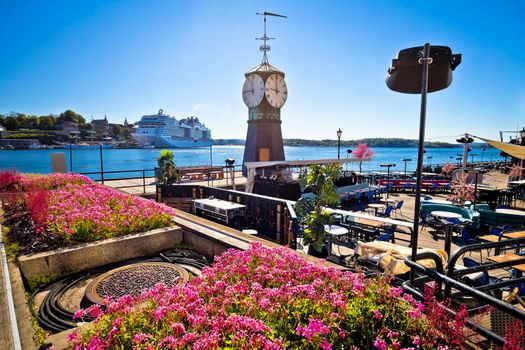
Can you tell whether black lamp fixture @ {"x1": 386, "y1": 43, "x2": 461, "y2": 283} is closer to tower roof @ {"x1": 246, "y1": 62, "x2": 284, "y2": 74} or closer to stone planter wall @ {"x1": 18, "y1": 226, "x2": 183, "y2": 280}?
stone planter wall @ {"x1": 18, "y1": 226, "x2": 183, "y2": 280}

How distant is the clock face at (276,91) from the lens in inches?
798

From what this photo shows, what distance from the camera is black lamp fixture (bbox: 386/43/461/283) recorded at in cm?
259

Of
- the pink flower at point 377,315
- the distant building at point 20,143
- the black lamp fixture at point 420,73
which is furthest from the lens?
the distant building at point 20,143

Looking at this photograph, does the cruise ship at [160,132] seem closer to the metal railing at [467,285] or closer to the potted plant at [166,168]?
the potted plant at [166,168]

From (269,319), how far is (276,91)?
20.1m

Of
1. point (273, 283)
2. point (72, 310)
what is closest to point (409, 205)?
point (273, 283)

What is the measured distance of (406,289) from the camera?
2.48m

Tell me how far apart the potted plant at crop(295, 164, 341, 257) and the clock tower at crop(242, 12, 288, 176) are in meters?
14.4

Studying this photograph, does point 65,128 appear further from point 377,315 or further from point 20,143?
point 377,315

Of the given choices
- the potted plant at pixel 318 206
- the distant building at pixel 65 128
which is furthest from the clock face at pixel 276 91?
the distant building at pixel 65 128

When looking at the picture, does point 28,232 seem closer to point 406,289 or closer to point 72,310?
point 72,310

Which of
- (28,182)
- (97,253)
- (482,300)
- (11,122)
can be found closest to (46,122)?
(11,122)

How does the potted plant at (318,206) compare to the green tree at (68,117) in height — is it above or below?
below

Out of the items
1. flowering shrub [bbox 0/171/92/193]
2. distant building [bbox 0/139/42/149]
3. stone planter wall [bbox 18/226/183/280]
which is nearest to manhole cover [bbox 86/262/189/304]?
stone planter wall [bbox 18/226/183/280]
